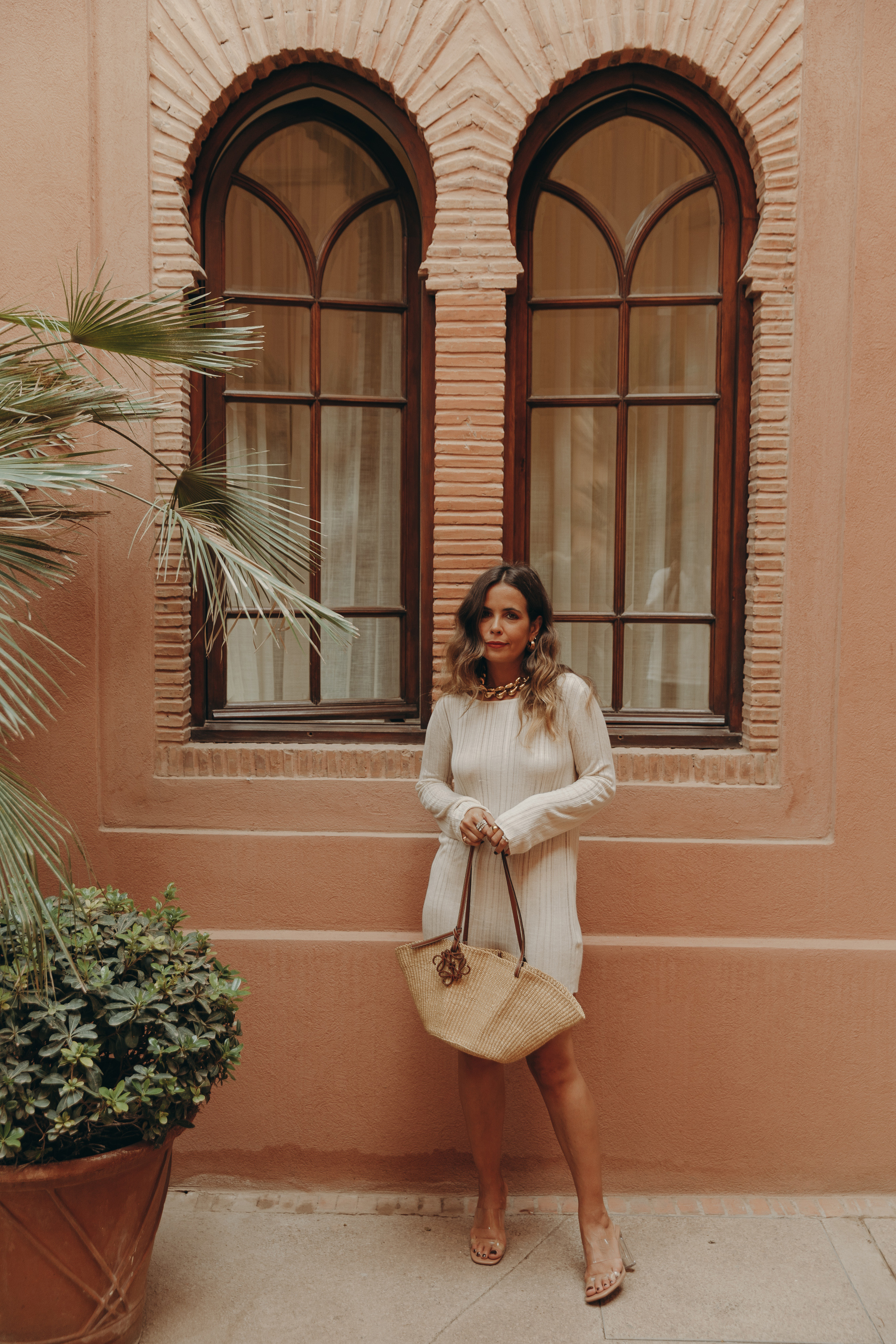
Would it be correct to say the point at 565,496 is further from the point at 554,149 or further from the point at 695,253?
the point at 554,149

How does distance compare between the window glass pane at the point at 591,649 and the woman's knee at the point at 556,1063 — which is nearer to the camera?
the woman's knee at the point at 556,1063

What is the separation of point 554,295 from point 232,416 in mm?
1363

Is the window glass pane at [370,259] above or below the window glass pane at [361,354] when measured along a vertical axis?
above

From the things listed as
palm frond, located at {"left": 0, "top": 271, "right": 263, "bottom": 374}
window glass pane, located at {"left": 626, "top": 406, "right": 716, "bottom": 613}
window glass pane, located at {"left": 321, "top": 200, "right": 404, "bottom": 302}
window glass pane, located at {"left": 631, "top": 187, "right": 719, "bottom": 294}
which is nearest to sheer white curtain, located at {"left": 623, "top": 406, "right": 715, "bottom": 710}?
window glass pane, located at {"left": 626, "top": 406, "right": 716, "bottom": 613}

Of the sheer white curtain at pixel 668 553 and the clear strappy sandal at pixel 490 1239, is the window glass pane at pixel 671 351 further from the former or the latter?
the clear strappy sandal at pixel 490 1239

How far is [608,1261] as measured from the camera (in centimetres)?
313

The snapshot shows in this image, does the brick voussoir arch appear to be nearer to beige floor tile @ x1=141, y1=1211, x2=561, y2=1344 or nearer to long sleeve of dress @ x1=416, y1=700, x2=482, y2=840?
long sleeve of dress @ x1=416, y1=700, x2=482, y2=840

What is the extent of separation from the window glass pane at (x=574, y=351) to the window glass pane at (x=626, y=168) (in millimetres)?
330

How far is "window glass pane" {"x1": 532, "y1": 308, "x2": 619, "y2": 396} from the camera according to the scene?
3.95 meters

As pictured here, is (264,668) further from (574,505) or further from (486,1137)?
(486,1137)

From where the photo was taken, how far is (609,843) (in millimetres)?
3709

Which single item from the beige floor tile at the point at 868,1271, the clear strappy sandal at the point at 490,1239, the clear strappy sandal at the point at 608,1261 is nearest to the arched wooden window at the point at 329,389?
the clear strappy sandal at the point at 490,1239

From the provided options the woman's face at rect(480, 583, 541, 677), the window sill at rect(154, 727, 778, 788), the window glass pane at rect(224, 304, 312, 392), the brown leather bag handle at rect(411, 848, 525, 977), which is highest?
the window glass pane at rect(224, 304, 312, 392)

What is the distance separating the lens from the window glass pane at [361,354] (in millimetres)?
3998
